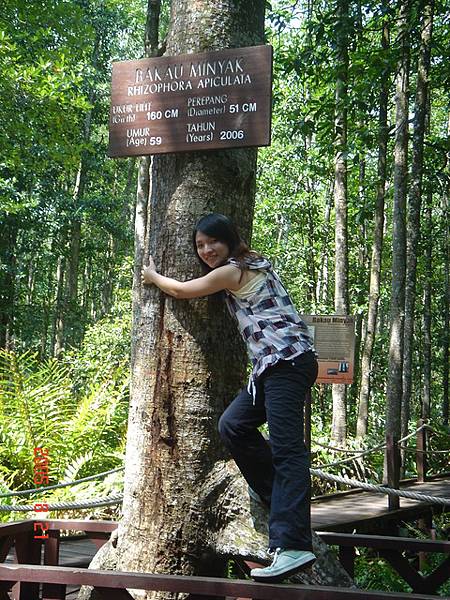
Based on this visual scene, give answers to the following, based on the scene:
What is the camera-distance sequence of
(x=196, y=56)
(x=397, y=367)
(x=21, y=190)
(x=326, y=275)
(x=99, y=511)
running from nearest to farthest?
(x=196, y=56) < (x=99, y=511) < (x=397, y=367) < (x=21, y=190) < (x=326, y=275)

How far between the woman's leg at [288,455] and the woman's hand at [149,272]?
82 cm

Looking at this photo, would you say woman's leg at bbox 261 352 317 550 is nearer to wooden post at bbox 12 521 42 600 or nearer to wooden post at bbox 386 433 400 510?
wooden post at bbox 12 521 42 600

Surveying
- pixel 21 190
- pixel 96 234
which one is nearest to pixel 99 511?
pixel 21 190

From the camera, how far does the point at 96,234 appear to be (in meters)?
31.1

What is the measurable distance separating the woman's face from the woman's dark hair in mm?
18

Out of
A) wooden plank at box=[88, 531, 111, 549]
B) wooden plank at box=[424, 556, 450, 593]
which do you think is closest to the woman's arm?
wooden plank at box=[88, 531, 111, 549]

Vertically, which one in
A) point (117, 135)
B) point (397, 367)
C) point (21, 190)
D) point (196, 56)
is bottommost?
point (397, 367)

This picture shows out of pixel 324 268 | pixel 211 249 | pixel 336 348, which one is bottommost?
pixel 336 348

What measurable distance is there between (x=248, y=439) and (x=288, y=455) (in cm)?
26

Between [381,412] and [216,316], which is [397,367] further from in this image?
[381,412]

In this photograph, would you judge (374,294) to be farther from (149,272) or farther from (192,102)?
(149,272)

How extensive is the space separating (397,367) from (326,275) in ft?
33.4

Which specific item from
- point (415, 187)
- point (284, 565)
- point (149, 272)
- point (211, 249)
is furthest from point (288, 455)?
point (415, 187)

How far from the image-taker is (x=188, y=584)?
10.1 ft
